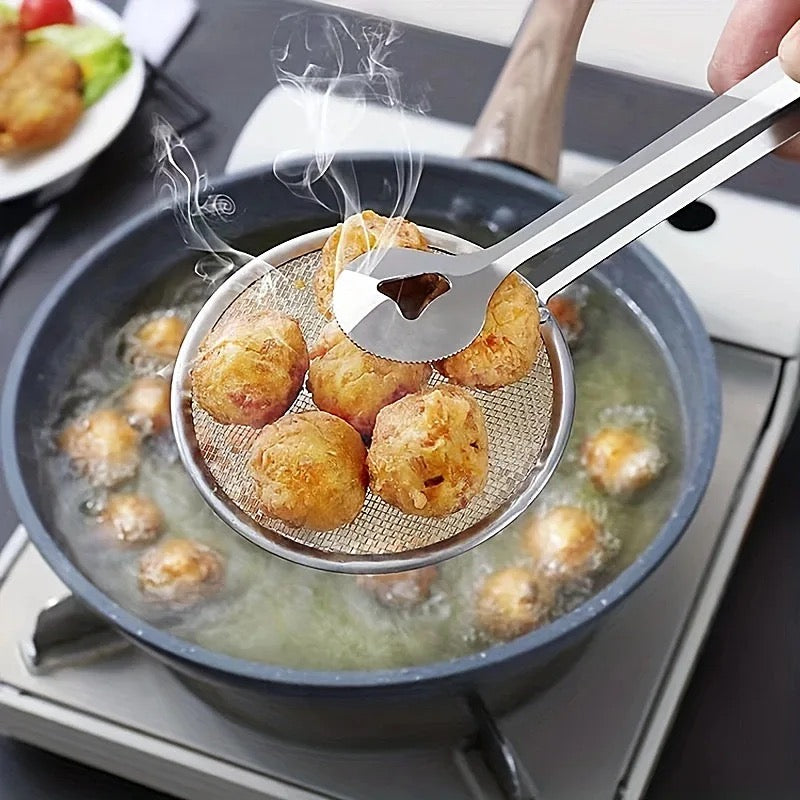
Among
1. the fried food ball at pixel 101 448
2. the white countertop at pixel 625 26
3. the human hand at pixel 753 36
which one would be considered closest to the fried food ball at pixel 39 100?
the white countertop at pixel 625 26

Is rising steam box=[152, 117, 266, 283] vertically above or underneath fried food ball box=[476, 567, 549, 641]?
above

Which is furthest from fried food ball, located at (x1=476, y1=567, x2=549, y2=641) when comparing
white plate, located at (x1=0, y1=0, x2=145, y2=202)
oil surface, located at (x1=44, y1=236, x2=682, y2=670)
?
white plate, located at (x1=0, y1=0, x2=145, y2=202)

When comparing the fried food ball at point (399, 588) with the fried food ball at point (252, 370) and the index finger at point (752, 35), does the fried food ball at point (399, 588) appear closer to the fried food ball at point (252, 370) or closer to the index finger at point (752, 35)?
the fried food ball at point (252, 370)

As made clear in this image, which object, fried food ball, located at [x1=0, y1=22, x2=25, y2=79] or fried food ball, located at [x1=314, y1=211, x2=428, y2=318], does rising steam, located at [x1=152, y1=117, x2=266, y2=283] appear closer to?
fried food ball, located at [x1=314, y1=211, x2=428, y2=318]

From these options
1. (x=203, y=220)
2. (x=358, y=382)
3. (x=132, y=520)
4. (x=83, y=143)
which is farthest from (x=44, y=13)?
(x=358, y=382)

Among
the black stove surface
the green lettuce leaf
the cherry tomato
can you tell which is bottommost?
the black stove surface

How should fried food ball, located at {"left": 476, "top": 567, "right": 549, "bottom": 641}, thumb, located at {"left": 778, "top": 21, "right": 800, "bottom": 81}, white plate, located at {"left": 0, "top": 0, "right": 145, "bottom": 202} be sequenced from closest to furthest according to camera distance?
thumb, located at {"left": 778, "top": 21, "right": 800, "bottom": 81} → fried food ball, located at {"left": 476, "top": 567, "right": 549, "bottom": 641} → white plate, located at {"left": 0, "top": 0, "right": 145, "bottom": 202}

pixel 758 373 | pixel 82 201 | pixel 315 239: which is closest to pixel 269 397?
pixel 315 239

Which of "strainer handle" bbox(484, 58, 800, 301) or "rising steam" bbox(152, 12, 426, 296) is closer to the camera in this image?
"strainer handle" bbox(484, 58, 800, 301)
